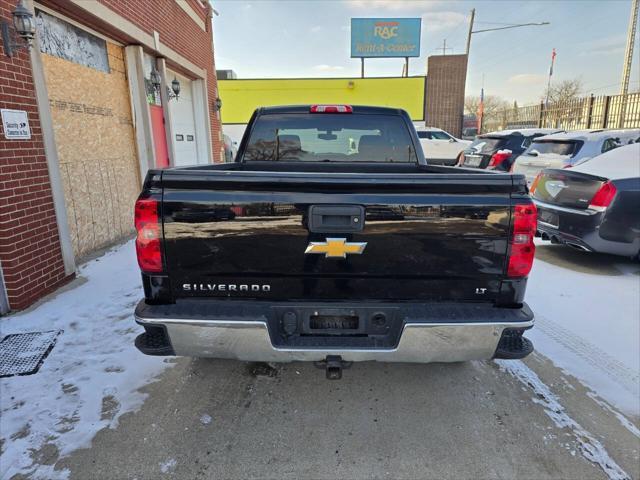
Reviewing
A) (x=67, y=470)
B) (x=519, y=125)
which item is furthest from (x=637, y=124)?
(x=67, y=470)

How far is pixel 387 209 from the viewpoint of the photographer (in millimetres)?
2113

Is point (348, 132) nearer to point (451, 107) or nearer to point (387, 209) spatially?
point (387, 209)

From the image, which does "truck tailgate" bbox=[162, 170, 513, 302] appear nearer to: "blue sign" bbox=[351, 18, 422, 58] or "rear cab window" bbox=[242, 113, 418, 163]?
"rear cab window" bbox=[242, 113, 418, 163]

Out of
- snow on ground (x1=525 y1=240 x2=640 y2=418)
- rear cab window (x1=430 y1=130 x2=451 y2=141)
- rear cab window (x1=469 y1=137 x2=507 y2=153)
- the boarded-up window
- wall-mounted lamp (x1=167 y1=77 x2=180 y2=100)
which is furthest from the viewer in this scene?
rear cab window (x1=430 y1=130 x2=451 y2=141)

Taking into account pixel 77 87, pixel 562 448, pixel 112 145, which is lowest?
pixel 562 448

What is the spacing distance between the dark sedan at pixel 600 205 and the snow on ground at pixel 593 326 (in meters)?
0.45

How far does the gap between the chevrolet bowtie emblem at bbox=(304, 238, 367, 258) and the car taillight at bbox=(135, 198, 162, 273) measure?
80cm

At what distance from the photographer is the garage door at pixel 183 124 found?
9670mm

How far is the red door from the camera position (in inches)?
317

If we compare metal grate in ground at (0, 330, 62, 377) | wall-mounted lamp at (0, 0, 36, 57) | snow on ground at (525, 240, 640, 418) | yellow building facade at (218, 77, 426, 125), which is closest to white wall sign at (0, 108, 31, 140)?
wall-mounted lamp at (0, 0, 36, 57)

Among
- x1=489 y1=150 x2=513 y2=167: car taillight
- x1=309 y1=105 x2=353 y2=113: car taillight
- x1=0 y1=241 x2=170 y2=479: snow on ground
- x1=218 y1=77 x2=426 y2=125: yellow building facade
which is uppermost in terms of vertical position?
x1=218 y1=77 x2=426 y2=125: yellow building facade

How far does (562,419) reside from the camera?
8.43ft

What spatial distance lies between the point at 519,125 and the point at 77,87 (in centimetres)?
2463

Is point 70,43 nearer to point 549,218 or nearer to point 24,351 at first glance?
point 24,351
